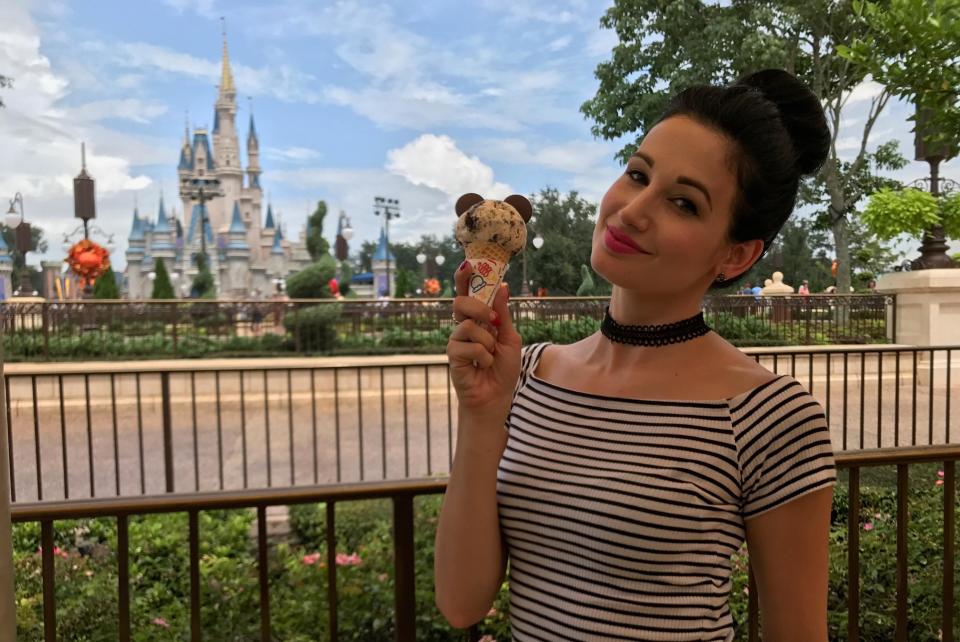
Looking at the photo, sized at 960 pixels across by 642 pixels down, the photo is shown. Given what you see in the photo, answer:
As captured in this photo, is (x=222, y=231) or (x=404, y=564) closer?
(x=404, y=564)

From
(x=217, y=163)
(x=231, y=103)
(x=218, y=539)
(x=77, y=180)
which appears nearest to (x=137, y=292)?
(x=217, y=163)

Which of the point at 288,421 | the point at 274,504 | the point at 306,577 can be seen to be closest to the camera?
the point at 274,504

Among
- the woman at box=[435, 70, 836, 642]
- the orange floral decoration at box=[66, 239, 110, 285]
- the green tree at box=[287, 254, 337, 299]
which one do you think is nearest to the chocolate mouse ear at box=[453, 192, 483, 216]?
the woman at box=[435, 70, 836, 642]

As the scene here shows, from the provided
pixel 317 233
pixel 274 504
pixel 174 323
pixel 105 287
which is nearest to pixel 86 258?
pixel 105 287

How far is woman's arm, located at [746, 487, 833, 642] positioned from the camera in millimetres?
689

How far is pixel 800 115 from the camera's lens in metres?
0.77

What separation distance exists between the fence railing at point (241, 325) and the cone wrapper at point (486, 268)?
26.7 ft

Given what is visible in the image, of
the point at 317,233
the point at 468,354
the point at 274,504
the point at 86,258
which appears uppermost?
the point at 317,233

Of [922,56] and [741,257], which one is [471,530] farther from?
[922,56]

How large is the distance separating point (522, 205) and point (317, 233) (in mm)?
20668

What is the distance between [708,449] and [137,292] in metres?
37.0

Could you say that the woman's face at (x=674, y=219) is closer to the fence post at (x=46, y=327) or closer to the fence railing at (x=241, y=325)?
the fence railing at (x=241, y=325)

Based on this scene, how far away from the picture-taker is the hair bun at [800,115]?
0.76 metres

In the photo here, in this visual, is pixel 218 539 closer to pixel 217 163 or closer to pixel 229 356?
pixel 229 356
